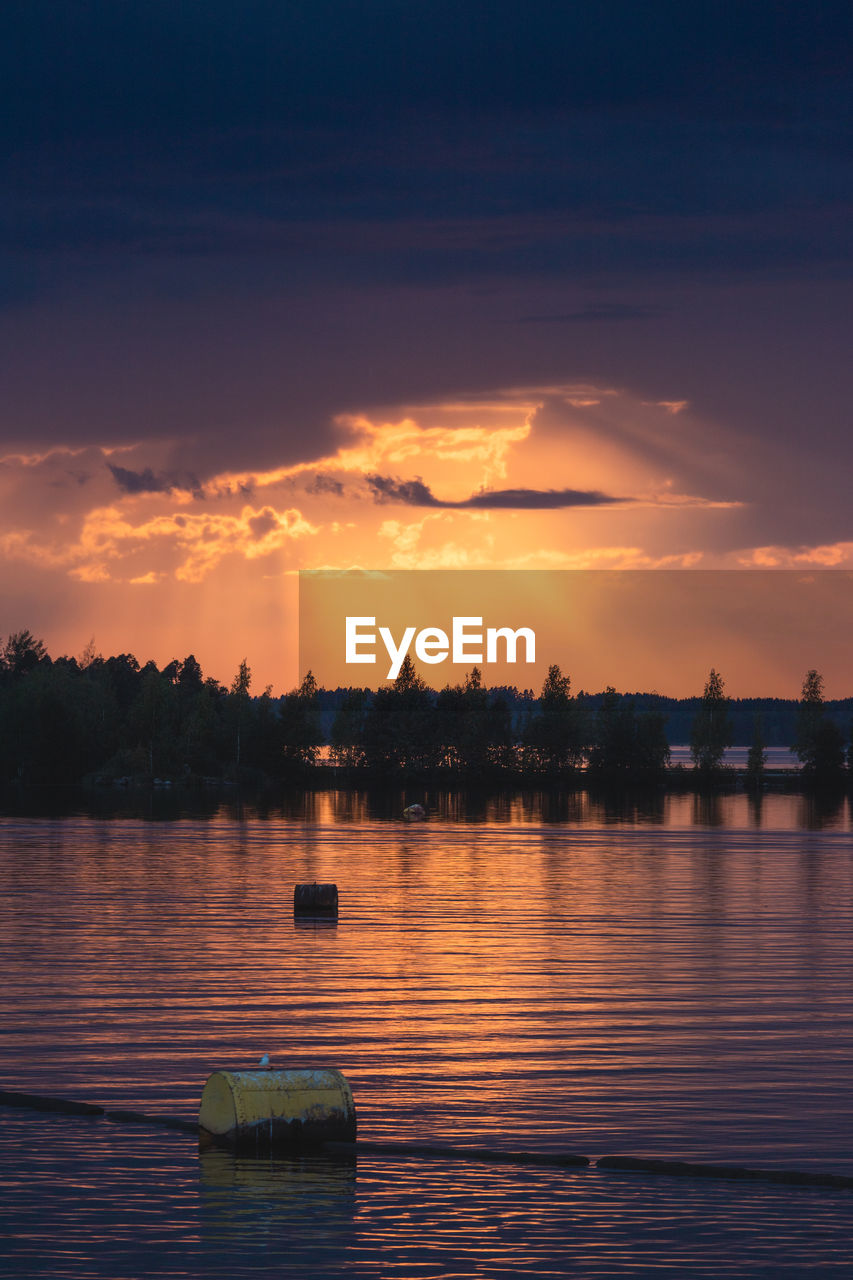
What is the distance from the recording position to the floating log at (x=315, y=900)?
198 feet

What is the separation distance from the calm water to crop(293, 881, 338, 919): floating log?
679mm

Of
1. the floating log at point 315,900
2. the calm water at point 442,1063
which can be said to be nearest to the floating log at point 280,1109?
the calm water at point 442,1063

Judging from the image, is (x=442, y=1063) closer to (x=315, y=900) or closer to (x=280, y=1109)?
(x=280, y=1109)

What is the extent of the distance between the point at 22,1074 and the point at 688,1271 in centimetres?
1453

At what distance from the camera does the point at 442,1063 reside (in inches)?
1198

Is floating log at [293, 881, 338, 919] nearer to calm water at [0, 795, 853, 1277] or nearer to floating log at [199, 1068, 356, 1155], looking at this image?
calm water at [0, 795, 853, 1277]

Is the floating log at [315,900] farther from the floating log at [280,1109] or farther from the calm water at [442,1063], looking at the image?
the floating log at [280,1109]

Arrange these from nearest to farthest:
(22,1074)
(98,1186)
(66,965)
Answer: (98,1186) → (22,1074) → (66,965)

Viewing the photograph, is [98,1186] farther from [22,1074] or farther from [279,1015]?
[279,1015]

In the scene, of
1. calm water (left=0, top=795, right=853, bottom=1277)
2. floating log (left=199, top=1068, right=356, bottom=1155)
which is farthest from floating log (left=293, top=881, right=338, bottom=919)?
floating log (left=199, top=1068, right=356, bottom=1155)

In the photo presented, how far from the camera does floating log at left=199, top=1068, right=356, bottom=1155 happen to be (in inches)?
895

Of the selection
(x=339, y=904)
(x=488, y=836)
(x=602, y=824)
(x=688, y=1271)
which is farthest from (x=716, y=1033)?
(x=602, y=824)

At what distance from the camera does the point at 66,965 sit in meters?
45.2

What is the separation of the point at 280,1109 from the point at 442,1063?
8110mm
